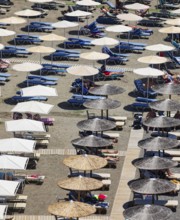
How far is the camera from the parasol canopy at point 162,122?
153ft

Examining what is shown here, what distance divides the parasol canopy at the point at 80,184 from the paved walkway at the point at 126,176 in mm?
1335

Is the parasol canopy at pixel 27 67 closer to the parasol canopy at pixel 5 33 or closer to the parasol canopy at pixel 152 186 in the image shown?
the parasol canopy at pixel 5 33

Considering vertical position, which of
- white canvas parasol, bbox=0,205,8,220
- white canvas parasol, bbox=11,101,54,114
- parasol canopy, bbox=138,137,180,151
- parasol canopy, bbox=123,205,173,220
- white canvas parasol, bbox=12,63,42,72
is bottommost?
white canvas parasol, bbox=0,205,8,220

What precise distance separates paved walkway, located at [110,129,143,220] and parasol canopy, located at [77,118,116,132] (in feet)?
5.00

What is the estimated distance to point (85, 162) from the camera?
1642 inches

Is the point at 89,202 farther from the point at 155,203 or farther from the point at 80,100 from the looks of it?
the point at 80,100

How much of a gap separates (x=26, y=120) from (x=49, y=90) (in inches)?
218

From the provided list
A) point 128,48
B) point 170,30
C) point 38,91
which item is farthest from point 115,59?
point 38,91

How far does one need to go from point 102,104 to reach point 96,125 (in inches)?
121

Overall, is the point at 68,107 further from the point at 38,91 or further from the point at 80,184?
the point at 80,184

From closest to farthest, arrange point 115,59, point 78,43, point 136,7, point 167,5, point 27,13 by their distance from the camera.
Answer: point 115,59, point 78,43, point 27,13, point 136,7, point 167,5

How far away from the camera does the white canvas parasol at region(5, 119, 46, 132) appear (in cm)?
4650

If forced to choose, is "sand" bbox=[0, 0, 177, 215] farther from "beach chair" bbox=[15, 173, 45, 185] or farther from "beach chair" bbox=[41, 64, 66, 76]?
"beach chair" bbox=[41, 64, 66, 76]

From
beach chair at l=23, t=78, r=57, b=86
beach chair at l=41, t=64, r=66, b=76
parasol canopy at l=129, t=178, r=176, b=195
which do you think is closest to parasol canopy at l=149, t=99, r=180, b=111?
parasol canopy at l=129, t=178, r=176, b=195
